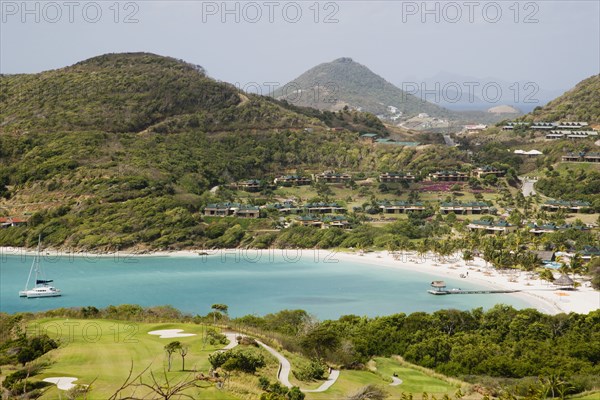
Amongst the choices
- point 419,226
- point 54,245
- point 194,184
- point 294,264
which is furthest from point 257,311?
point 194,184

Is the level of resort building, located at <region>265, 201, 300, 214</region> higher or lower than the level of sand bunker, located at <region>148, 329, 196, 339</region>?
higher

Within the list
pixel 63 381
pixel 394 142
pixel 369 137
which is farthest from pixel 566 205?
pixel 63 381

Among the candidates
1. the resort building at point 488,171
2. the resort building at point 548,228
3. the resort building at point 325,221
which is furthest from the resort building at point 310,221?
the resort building at point 488,171

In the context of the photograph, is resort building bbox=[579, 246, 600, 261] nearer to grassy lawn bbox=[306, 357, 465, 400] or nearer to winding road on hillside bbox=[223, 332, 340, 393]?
grassy lawn bbox=[306, 357, 465, 400]

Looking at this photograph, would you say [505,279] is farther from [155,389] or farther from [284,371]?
[155,389]

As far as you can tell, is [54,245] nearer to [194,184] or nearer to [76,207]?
[76,207]

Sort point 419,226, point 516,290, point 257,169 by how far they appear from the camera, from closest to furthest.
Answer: point 516,290 < point 419,226 < point 257,169

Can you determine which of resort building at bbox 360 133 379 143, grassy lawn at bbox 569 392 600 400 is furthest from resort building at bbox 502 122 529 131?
grassy lawn at bbox 569 392 600 400
